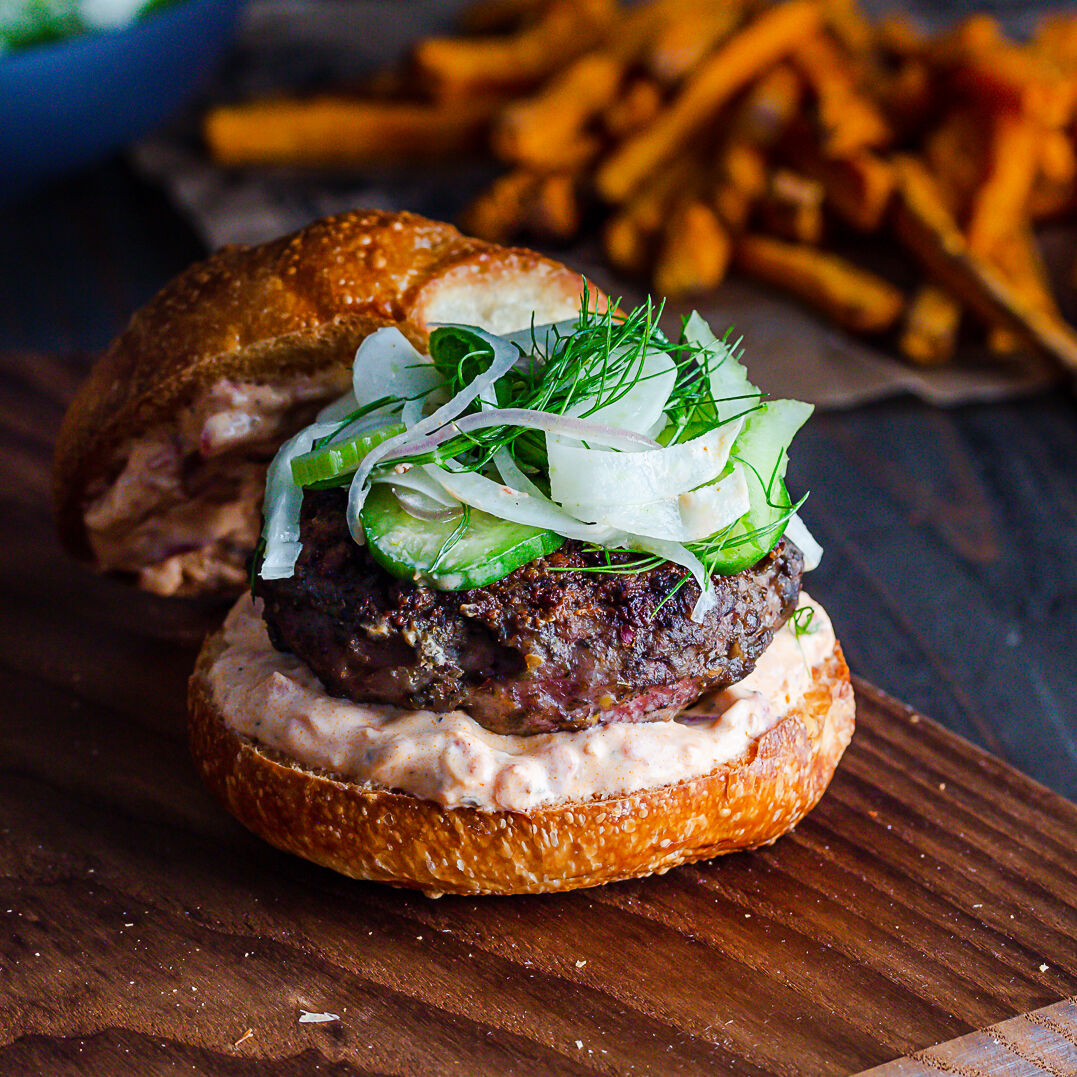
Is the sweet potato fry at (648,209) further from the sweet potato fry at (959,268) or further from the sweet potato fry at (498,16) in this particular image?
the sweet potato fry at (498,16)

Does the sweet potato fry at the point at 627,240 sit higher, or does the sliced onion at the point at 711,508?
the sliced onion at the point at 711,508

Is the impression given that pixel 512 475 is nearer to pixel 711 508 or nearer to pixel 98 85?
pixel 711 508

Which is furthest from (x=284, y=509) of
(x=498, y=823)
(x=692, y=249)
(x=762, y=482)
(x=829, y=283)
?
(x=829, y=283)

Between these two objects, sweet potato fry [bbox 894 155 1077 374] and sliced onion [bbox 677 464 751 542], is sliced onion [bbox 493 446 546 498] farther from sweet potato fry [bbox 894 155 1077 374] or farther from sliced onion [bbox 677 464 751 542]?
sweet potato fry [bbox 894 155 1077 374]

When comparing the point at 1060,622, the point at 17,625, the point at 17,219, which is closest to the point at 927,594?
the point at 1060,622

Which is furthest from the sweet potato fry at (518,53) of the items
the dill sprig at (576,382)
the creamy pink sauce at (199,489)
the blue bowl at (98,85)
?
the dill sprig at (576,382)

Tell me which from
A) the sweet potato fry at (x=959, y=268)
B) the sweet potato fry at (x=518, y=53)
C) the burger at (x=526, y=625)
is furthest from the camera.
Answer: the sweet potato fry at (x=518, y=53)
